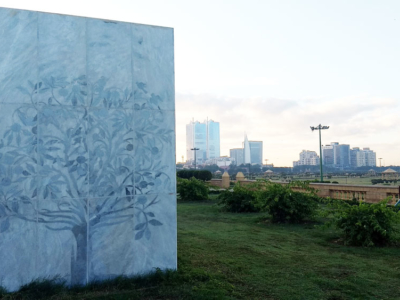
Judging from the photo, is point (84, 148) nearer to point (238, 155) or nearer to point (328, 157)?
point (328, 157)

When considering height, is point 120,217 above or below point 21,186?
below

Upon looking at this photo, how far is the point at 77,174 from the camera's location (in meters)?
4.88

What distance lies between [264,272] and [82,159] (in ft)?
10.9

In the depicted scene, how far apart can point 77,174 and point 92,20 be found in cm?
221

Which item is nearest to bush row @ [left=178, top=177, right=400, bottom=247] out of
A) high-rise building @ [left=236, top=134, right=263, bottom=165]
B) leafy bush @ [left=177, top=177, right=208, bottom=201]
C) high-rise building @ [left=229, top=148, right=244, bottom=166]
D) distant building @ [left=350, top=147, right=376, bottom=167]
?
leafy bush @ [left=177, top=177, right=208, bottom=201]

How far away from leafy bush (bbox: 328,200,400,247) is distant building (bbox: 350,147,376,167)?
135 metres

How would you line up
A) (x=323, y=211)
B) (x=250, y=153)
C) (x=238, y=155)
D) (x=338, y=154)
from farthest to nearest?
1. (x=238, y=155)
2. (x=250, y=153)
3. (x=338, y=154)
4. (x=323, y=211)

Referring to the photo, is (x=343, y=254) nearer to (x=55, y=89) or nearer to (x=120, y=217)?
(x=120, y=217)

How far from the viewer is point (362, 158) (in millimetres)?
139500

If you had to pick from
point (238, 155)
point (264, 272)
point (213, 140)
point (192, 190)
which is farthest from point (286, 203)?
point (213, 140)

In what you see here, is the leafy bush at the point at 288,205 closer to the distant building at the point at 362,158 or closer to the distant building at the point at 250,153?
the distant building at the point at 250,153

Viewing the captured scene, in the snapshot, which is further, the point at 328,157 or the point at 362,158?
the point at 362,158

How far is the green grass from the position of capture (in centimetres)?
465

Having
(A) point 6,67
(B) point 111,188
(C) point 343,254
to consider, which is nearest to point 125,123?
(B) point 111,188
